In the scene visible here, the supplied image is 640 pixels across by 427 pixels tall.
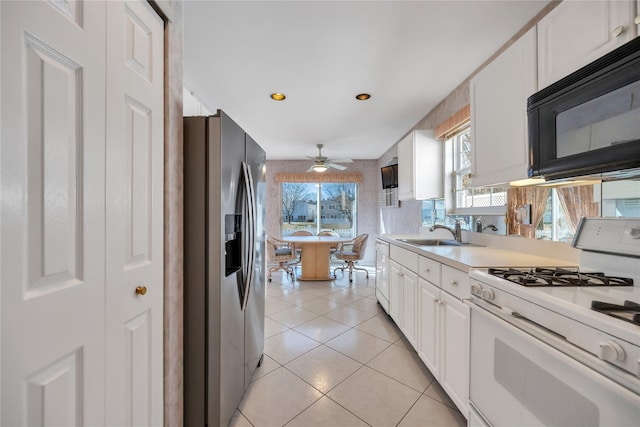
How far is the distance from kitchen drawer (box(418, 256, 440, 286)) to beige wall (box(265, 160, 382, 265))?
4210mm

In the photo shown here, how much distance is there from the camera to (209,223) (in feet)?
4.13

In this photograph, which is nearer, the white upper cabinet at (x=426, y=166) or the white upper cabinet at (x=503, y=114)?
Answer: the white upper cabinet at (x=503, y=114)

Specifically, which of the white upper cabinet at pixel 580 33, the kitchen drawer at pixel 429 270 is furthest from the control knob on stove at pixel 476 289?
the white upper cabinet at pixel 580 33

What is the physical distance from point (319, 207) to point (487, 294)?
5274 millimetres

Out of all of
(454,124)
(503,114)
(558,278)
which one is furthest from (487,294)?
(454,124)

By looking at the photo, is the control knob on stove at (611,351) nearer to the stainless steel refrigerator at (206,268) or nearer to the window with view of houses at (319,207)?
the stainless steel refrigerator at (206,268)

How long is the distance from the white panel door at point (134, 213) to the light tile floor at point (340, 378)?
83 centimetres

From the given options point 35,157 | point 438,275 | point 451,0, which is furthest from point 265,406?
point 451,0

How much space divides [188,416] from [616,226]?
2089 millimetres

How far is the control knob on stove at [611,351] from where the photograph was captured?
643 mm

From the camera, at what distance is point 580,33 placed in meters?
1.12

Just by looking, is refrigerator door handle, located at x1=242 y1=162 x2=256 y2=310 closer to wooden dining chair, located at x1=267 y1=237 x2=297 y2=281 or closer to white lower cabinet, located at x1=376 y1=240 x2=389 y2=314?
white lower cabinet, located at x1=376 y1=240 x2=389 y2=314

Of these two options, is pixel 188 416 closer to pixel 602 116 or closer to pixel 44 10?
pixel 44 10

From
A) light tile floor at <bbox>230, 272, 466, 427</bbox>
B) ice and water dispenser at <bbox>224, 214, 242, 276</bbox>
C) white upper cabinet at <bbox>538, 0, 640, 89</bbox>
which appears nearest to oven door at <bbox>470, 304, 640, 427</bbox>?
light tile floor at <bbox>230, 272, 466, 427</bbox>
